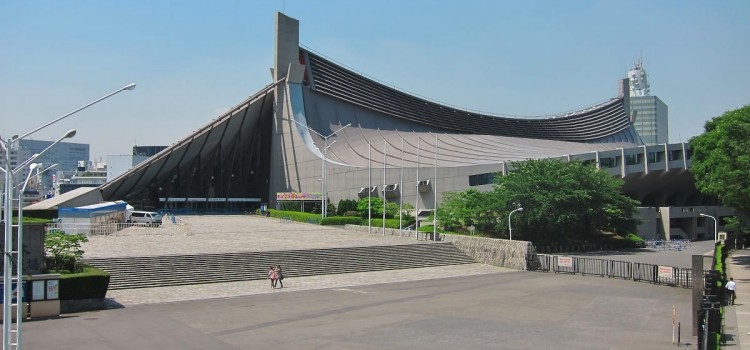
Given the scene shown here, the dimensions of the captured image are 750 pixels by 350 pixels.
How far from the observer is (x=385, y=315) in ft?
64.1

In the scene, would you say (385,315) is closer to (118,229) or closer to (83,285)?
(83,285)

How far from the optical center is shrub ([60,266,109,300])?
67.0ft

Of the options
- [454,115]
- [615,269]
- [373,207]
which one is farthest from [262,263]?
[454,115]

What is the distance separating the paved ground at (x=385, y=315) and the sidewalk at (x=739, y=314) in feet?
3.39

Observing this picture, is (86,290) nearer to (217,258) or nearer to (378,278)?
(217,258)

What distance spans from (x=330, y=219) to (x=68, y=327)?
106 ft

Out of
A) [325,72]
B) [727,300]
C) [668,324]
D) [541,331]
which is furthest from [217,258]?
[325,72]

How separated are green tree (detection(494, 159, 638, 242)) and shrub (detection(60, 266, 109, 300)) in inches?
1029

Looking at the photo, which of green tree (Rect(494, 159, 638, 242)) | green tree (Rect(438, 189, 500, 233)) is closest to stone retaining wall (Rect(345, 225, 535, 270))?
green tree (Rect(438, 189, 500, 233))

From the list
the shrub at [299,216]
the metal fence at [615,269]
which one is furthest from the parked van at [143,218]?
the metal fence at [615,269]

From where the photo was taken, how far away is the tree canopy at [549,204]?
40688 mm

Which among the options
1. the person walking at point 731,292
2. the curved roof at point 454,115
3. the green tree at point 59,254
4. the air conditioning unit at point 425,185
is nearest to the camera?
the green tree at point 59,254

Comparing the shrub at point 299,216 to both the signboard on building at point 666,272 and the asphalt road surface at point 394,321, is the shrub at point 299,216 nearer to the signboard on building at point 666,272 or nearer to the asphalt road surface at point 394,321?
the asphalt road surface at point 394,321

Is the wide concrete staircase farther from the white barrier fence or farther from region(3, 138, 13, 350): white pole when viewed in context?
region(3, 138, 13, 350): white pole
